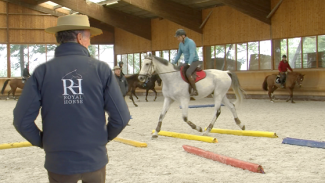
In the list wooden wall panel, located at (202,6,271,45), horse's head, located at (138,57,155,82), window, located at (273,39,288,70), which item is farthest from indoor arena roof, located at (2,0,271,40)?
horse's head, located at (138,57,155,82)

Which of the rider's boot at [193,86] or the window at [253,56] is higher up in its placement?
the window at [253,56]

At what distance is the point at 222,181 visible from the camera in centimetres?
414

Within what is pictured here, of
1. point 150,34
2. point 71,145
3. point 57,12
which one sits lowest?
point 71,145

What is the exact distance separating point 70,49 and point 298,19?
15918 millimetres

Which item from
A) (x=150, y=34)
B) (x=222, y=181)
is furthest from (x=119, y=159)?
(x=150, y=34)

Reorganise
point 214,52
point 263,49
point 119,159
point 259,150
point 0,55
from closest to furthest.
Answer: point 119,159 → point 259,150 → point 263,49 → point 214,52 → point 0,55

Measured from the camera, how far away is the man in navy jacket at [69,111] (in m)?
2.08

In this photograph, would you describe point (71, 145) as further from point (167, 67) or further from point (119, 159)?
point (167, 67)

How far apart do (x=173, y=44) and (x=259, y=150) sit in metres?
17.3

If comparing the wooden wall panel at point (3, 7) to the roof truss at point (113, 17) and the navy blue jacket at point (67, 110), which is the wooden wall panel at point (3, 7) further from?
the navy blue jacket at point (67, 110)

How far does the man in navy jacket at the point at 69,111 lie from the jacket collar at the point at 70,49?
1 centimetres

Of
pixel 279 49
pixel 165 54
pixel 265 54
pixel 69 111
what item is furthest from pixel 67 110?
pixel 165 54

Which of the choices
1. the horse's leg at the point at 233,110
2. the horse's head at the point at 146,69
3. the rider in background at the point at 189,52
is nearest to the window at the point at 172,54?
the horse's leg at the point at 233,110

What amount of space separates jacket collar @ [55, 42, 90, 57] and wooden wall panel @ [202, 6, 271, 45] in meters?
16.6
